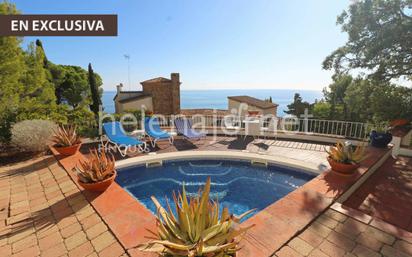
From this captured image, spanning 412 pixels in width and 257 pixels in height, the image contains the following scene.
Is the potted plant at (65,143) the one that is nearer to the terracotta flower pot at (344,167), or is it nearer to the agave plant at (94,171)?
the agave plant at (94,171)

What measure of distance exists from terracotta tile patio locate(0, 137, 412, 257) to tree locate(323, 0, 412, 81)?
7.05 meters

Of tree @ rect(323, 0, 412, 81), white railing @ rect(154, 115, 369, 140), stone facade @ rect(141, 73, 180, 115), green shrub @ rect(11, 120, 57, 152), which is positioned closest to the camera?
green shrub @ rect(11, 120, 57, 152)

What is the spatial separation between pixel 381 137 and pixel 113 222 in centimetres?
693

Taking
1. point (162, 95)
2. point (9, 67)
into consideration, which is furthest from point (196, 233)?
point (162, 95)

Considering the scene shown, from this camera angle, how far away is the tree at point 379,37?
7303 millimetres

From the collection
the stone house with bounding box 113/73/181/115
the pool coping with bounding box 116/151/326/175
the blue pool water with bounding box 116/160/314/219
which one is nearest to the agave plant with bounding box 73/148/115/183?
the blue pool water with bounding box 116/160/314/219

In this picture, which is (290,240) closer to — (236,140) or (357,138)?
(236,140)

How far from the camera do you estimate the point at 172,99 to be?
2186 centimetres

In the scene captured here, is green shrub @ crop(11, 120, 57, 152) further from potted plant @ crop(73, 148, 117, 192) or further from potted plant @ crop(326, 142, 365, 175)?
potted plant @ crop(326, 142, 365, 175)

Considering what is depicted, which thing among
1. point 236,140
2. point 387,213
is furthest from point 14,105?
point 387,213

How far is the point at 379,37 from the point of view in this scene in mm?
7645

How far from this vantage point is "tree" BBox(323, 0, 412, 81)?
730cm

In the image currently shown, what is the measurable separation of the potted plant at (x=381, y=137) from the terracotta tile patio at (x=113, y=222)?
312cm

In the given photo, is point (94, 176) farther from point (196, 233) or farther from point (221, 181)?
point (221, 181)
